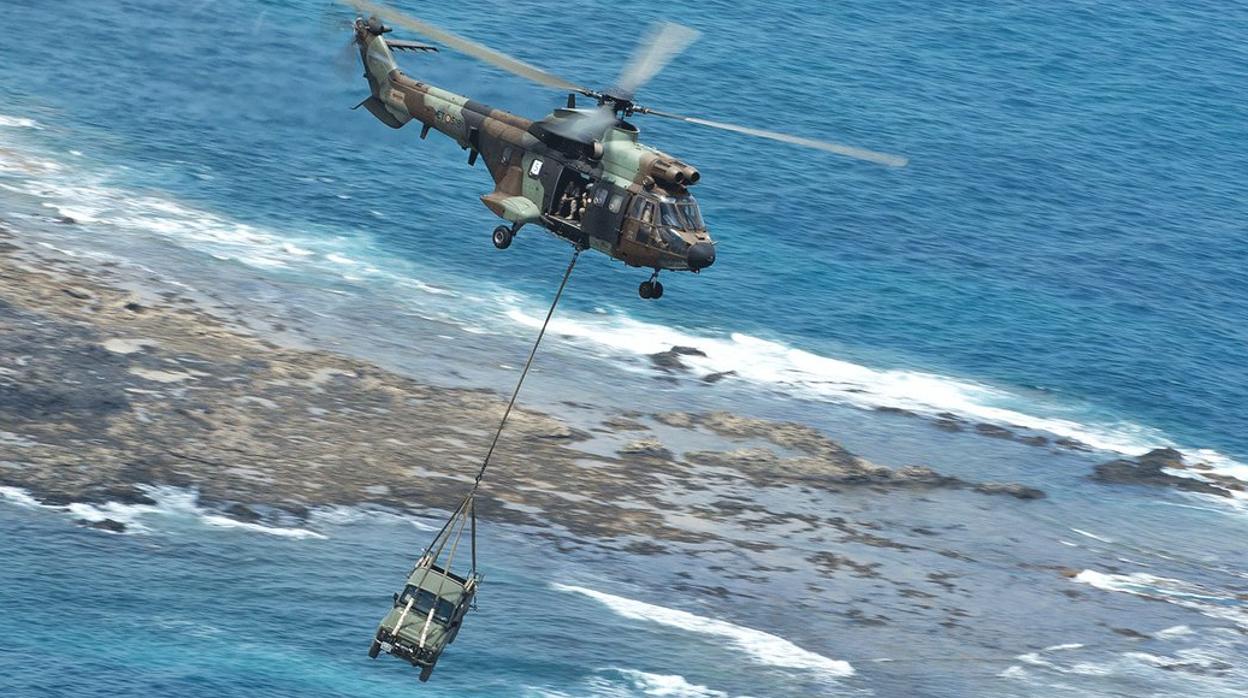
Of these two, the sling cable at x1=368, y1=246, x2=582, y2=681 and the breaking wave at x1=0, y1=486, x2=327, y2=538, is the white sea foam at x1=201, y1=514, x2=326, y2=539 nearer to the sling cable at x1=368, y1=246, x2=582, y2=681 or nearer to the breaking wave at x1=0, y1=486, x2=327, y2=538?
the breaking wave at x1=0, y1=486, x2=327, y2=538

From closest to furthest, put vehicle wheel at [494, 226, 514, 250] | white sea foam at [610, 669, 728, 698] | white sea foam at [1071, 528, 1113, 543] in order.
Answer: vehicle wheel at [494, 226, 514, 250]
white sea foam at [610, 669, 728, 698]
white sea foam at [1071, 528, 1113, 543]

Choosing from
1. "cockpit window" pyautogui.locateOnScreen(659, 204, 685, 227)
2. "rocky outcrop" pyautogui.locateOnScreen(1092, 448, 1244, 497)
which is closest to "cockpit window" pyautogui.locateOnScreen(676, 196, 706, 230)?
"cockpit window" pyautogui.locateOnScreen(659, 204, 685, 227)

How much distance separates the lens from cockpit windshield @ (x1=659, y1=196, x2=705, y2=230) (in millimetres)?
63531

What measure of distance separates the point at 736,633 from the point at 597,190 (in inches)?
→ 1872

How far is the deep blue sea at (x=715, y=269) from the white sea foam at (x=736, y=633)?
0.24 metres

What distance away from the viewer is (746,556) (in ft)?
367

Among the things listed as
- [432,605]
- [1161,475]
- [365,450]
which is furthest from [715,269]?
[432,605]

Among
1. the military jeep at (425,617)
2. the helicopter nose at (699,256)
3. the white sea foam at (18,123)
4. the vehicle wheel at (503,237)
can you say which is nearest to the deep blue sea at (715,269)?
the white sea foam at (18,123)

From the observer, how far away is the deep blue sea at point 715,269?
104 metres

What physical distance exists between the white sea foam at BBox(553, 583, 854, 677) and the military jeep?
116 feet

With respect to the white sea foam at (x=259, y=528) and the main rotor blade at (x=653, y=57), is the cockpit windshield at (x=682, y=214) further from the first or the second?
the white sea foam at (x=259, y=528)

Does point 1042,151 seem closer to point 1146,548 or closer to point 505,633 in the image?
point 1146,548

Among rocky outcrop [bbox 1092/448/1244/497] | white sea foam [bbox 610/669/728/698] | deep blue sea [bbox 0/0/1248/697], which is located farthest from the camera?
rocky outcrop [bbox 1092/448/1244/497]

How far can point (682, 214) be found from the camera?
64.1 meters
